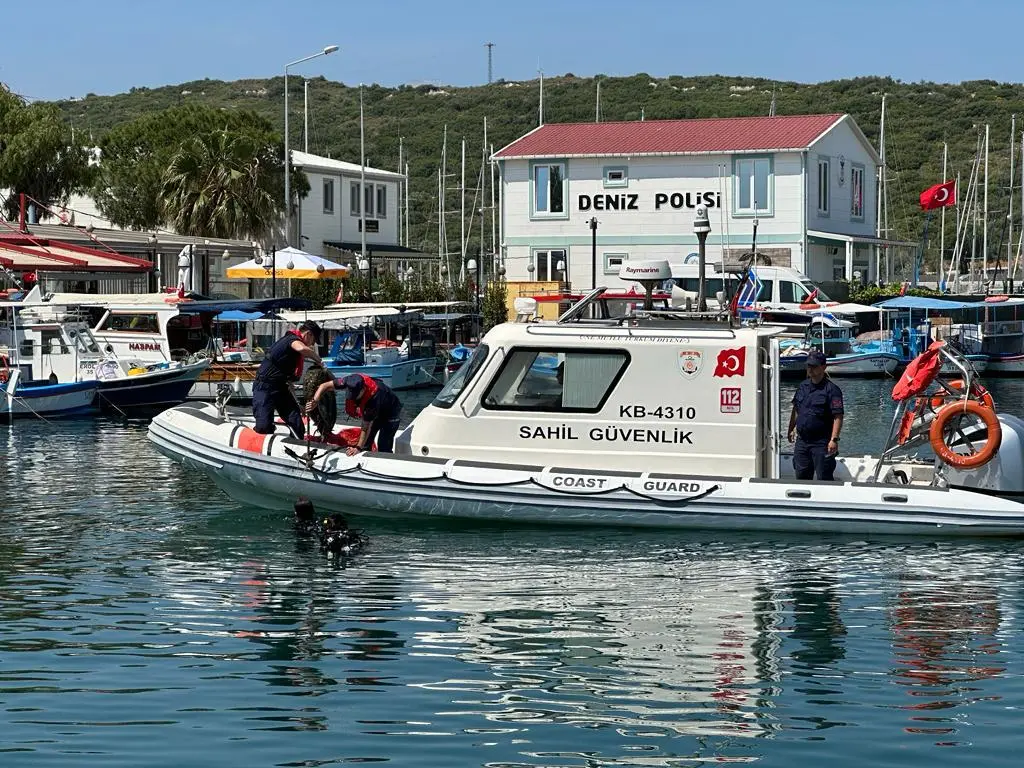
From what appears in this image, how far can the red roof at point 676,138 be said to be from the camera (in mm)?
49594

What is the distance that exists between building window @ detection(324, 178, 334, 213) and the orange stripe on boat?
42942mm

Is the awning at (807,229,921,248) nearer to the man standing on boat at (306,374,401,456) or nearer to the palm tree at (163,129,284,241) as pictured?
the palm tree at (163,129,284,241)

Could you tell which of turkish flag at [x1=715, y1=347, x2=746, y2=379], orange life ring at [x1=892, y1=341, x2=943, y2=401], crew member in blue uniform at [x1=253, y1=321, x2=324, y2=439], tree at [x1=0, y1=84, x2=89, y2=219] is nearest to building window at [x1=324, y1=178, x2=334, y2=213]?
tree at [x1=0, y1=84, x2=89, y2=219]

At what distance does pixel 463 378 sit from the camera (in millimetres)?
14656

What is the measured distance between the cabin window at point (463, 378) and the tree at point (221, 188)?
35.7 m

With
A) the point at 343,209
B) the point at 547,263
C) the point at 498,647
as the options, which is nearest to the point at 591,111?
the point at 343,209

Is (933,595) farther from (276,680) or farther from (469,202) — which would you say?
(469,202)

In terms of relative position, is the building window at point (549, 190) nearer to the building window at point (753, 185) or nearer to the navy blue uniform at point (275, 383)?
the building window at point (753, 185)

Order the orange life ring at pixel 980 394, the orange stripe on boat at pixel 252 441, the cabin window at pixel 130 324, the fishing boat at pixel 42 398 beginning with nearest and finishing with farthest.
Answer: the orange life ring at pixel 980 394 → the orange stripe on boat at pixel 252 441 → the fishing boat at pixel 42 398 → the cabin window at pixel 130 324

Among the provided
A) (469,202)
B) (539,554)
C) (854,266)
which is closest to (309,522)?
(539,554)

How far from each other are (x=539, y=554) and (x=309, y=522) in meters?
2.33

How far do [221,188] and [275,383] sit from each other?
3521 centimetres

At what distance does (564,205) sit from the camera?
51.2 m

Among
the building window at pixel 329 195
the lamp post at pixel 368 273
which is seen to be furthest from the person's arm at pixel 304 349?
the building window at pixel 329 195
